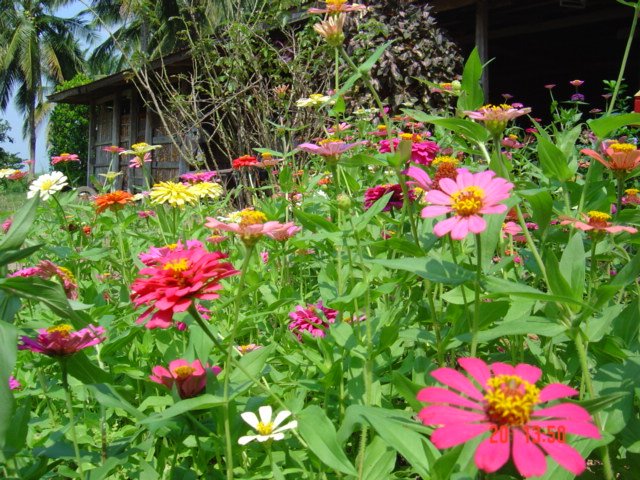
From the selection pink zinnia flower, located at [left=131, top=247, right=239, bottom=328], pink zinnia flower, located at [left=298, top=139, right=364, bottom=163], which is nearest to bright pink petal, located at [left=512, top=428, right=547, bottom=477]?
pink zinnia flower, located at [left=131, top=247, right=239, bottom=328]

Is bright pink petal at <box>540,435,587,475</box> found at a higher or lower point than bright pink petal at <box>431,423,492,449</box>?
lower

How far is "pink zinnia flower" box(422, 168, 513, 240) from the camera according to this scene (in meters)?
0.70

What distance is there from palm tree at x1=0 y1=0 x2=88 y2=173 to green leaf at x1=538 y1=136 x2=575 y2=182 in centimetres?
2783

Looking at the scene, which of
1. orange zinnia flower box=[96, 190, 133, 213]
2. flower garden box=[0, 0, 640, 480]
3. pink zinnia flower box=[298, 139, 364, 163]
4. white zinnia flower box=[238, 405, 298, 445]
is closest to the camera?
flower garden box=[0, 0, 640, 480]

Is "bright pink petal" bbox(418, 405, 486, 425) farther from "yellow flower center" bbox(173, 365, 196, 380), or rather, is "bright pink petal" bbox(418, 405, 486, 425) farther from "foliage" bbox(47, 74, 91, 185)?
"foliage" bbox(47, 74, 91, 185)

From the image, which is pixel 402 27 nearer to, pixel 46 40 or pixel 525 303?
pixel 525 303

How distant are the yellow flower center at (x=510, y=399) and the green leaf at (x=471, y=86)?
1.81 ft

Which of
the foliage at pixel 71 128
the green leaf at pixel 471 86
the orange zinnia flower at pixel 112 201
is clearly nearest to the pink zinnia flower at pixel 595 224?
the green leaf at pixel 471 86

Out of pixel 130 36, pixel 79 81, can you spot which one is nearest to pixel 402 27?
pixel 79 81

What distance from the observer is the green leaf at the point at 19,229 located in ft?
2.44

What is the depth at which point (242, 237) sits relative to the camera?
0.85 m

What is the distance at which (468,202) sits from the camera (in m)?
0.73

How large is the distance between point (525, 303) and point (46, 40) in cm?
3280

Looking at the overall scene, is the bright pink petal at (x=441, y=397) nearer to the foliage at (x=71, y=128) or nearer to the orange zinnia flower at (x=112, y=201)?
the orange zinnia flower at (x=112, y=201)
